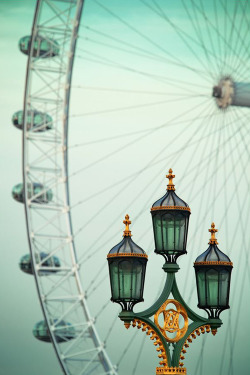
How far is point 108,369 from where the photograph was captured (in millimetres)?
30594

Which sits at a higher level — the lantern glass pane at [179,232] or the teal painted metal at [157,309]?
Answer: the lantern glass pane at [179,232]

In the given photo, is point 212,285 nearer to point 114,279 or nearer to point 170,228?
point 170,228

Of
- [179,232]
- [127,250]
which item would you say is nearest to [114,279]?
[127,250]

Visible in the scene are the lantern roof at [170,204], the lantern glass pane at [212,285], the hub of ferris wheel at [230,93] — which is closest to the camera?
the lantern glass pane at [212,285]

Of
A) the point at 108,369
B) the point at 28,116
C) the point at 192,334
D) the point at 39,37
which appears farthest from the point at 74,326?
the point at 192,334

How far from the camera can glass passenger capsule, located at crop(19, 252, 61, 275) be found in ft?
98.8

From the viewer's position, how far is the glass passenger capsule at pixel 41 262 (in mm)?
30109

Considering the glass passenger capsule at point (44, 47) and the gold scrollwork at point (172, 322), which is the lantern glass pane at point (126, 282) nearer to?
the gold scrollwork at point (172, 322)

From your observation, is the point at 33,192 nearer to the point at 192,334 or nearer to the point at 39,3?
the point at 39,3

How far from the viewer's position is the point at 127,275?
368 inches

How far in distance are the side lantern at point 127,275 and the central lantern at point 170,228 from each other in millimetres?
335

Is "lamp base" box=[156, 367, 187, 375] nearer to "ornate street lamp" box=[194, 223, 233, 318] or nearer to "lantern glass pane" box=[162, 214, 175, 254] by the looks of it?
"ornate street lamp" box=[194, 223, 233, 318]

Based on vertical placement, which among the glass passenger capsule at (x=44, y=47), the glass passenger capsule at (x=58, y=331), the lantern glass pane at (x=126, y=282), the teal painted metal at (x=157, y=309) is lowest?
the glass passenger capsule at (x=58, y=331)

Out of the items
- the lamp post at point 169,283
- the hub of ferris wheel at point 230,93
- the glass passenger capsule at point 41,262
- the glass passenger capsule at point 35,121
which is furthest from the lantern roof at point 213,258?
the glass passenger capsule at point 41,262
